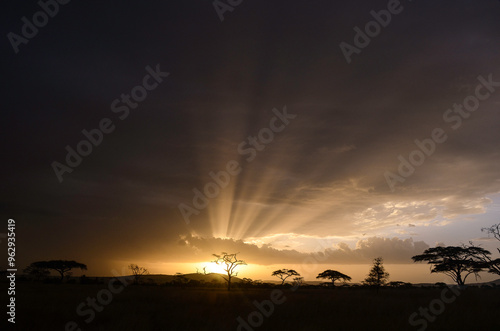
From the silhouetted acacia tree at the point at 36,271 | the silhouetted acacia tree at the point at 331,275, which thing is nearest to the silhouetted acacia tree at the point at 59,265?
the silhouetted acacia tree at the point at 36,271

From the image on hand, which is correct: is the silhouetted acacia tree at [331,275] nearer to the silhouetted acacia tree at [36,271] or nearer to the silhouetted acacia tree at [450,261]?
the silhouetted acacia tree at [450,261]

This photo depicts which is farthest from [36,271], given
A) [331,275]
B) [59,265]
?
[331,275]

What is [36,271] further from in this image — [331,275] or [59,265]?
[331,275]

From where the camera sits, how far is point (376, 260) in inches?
2847

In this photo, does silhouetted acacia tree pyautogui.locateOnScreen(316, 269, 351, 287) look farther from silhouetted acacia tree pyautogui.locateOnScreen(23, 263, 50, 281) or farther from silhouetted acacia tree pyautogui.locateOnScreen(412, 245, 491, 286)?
silhouetted acacia tree pyautogui.locateOnScreen(23, 263, 50, 281)

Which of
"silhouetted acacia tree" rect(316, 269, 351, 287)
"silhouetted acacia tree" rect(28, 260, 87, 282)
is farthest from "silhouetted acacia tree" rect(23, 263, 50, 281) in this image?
"silhouetted acacia tree" rect(316, 269, 351, 287)

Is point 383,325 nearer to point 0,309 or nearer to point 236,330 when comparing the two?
point 236,330

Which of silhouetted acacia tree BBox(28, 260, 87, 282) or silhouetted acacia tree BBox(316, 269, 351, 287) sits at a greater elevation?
silhouetted acacia tree BBox(28, 260, 87, 282)

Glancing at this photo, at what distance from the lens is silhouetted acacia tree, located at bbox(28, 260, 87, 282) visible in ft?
315

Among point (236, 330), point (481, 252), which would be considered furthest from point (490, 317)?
point (481, 252)

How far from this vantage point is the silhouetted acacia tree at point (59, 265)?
3775 inches

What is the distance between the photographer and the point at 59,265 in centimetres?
9612

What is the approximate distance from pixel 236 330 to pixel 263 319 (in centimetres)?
398

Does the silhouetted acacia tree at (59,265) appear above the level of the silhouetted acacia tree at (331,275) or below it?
above
